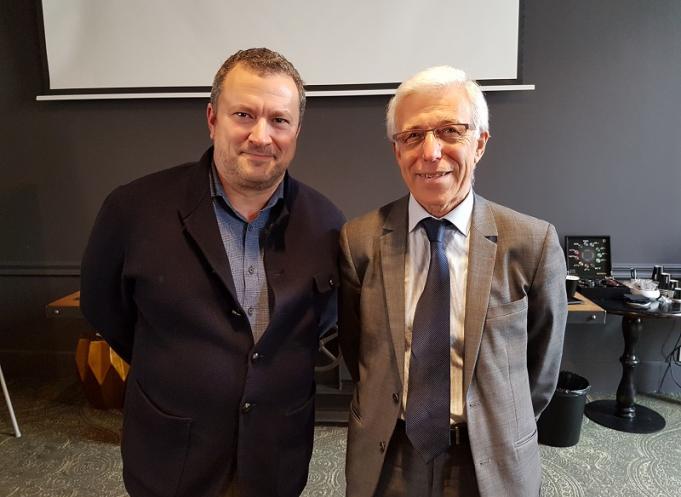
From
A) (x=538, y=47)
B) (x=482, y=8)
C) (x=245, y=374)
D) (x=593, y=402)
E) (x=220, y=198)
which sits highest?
(x=482, y=8)

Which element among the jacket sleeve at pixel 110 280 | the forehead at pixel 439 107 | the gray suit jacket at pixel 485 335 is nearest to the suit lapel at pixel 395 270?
the gray suit jacket at pixel 485 335

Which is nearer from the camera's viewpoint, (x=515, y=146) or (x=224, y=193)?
(x=224, y=193)

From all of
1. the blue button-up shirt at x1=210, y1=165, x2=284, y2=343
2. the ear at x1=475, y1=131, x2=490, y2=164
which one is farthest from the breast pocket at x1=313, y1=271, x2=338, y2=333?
the ear at x1=475, y1=131, x2=490, y2=164

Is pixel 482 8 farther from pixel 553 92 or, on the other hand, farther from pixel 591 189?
pixel 591 189

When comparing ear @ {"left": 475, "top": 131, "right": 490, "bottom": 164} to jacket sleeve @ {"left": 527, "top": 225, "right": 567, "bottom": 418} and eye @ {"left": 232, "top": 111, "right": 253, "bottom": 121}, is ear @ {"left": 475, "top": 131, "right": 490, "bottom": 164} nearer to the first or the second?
jacket sleeve @ {"left": 527, "top": 225, "right": 567, "bottom": 418}

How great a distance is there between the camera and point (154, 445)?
1169 millimetres

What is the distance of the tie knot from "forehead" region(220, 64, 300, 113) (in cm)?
46

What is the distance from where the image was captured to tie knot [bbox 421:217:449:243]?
1.12 metres

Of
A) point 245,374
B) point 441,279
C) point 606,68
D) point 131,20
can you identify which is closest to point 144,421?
point 245,374

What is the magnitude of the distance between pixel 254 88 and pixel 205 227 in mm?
357

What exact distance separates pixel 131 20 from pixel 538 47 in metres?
2.59

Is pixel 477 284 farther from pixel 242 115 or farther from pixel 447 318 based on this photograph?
pixel 242 115

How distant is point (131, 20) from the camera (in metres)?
2.89

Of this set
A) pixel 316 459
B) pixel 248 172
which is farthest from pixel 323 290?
pixel 316 459
